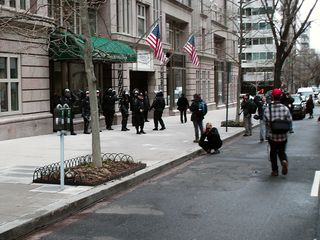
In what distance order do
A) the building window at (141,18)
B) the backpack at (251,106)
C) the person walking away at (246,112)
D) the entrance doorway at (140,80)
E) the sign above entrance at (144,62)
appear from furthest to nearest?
the entrance doorway at (140,80)
the building window at (141,18)
the sign above entrance at (144,62)
the person walking away at (246,112)
the backpack at (251,106)

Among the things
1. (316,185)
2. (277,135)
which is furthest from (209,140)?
(316,185)

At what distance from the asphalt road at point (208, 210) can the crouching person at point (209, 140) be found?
9.37ft

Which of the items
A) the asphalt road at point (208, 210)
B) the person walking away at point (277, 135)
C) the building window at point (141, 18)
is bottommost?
the asphalt road at point (208, 210)


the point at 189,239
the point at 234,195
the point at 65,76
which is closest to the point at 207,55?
the point at 65,76

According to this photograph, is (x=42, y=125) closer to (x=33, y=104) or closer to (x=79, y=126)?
(x=33, y=104)

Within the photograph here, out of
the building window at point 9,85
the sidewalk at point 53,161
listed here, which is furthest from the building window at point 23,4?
the sidewalk at point 53,161

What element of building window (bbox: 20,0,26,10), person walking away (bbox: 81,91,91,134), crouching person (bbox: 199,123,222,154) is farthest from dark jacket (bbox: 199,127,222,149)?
building window (bbox: 20,0,26,10)

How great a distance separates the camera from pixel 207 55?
4331cm

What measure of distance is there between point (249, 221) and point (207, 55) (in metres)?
37.2

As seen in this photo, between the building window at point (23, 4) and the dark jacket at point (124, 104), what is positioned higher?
the building window at point (23, 4)

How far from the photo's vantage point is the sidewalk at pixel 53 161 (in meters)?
6.97

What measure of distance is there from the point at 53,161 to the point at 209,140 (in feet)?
16.1

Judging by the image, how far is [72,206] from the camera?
7.58 metres

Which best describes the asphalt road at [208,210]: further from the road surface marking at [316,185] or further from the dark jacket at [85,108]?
the dark jacket at [85,108]
